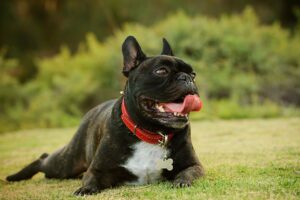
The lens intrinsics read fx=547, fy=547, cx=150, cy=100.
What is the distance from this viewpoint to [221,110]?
13.4 meters

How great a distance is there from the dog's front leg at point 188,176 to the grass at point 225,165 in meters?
0.07

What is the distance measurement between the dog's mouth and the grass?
0.61m

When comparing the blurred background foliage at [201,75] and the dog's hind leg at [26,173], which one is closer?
the dog's hind leg at [26,173]

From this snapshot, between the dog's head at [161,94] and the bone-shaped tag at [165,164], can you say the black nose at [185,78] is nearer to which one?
the dog's head at [161,94]

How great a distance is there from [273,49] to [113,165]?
481 inches

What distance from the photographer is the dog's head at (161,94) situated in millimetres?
4578

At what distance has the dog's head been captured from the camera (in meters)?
4.58

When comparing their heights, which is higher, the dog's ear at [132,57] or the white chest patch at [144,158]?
the dog's ear at [132,57]

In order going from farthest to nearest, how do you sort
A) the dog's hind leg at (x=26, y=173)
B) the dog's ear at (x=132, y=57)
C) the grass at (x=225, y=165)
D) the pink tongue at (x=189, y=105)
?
1. the dog's hind leg at (x=26, y=173)
2. the dog's ear at (x=132, y=57)
3. the pink tongue at (x=189, y=105)
4. the grass at (x=225, y=165)

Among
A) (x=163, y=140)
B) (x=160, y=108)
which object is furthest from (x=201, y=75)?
(x=160, y=108)

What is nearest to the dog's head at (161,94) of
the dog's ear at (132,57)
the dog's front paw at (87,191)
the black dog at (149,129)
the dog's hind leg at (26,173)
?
the black dog at (149,129)

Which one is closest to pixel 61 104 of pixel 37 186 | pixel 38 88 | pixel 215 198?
pixel 38 88

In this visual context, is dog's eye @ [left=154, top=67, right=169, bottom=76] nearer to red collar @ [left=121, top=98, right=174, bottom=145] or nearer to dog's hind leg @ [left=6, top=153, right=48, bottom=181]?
red collar @ [left=121, top=98, right=174, bottom=145]

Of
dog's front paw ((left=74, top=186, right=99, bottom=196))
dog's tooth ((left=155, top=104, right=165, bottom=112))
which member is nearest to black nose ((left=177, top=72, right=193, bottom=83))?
dog's tooth ((left=155, top=104, right=165, bottom=112))
